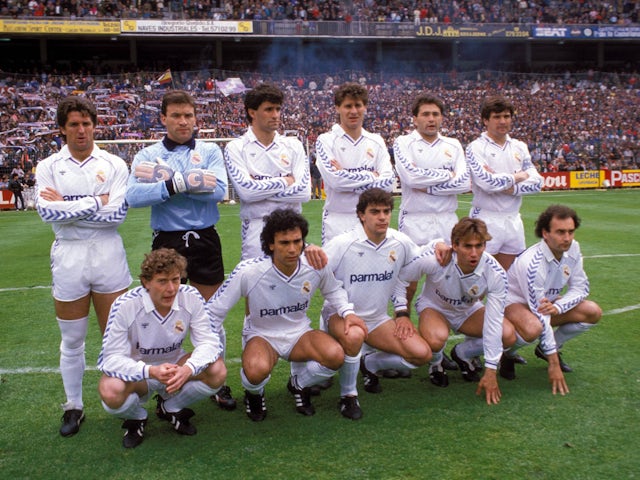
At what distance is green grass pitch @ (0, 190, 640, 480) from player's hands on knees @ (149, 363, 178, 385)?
1.55ft

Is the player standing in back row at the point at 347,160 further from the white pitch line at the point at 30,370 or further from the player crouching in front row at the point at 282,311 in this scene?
the white pitch line at the point at 30,370

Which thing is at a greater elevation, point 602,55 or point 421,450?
point 602,55

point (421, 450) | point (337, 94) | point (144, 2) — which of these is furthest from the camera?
point (144, 2)

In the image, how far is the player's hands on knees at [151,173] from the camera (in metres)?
4.30

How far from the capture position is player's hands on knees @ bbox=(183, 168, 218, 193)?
13.8ft

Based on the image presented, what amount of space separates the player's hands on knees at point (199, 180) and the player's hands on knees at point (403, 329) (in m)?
1.69

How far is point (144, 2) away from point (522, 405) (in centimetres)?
3780

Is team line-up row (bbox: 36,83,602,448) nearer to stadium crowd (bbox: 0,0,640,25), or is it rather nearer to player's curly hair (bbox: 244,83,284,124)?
player's curly hair (bbox: 244,83,284,124)

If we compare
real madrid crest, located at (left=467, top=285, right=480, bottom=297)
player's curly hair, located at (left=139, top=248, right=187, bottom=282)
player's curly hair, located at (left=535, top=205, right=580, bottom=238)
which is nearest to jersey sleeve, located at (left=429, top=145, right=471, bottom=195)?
player's curly hair, located at (left=535, top=205, right=580, bottom=238)

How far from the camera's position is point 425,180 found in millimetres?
5434

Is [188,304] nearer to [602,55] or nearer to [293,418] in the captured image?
[293,418]

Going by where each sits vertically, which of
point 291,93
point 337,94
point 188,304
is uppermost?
point 291,93

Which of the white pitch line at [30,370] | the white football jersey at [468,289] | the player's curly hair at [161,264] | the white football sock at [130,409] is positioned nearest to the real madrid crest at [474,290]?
A: the white football jersey at [468,289]

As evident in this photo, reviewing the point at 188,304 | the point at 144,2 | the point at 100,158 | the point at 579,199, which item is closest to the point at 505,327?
the point at 188,304
